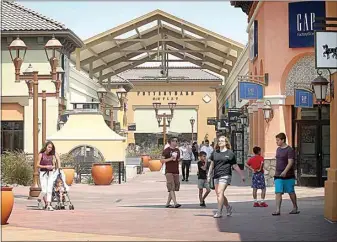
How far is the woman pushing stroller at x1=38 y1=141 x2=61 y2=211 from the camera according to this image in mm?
17047

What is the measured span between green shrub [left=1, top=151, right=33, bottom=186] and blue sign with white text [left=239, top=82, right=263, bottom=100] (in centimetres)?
812

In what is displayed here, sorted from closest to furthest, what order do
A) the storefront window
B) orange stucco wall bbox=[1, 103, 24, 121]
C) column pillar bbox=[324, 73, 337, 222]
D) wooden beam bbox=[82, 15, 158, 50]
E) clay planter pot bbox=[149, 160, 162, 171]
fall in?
1. column pillar bbox=[324, 73, 337, 222]
2. orange stucco wall bbox=[1, 103, 24, 121]
3. the storefront window
4. clay planter pot bbox=[149, 160, 162, 171]
5. wooden beam bbox=[82, 15, 158, 50]

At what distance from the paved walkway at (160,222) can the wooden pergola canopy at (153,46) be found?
93.1 feet

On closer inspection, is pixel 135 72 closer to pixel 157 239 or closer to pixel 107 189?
pixel 107 189

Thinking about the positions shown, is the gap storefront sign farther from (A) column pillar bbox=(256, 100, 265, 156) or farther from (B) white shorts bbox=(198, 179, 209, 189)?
(B) white shorts bbox=(198, 179, 209, 189)

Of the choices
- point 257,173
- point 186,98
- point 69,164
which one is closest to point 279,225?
point 257,173

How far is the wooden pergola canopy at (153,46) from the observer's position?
48375 mm

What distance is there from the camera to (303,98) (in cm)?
2417

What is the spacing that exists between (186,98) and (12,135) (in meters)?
41.2

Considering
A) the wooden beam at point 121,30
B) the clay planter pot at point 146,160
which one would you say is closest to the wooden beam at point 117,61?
the wooden beam at point 121,30

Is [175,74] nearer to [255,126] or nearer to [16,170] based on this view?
[255,126]

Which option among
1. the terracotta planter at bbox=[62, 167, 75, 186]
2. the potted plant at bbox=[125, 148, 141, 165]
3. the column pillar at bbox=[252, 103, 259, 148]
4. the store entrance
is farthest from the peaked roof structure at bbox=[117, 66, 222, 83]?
the store entrance

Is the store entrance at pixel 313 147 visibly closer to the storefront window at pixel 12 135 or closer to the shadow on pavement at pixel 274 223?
the shadow on pavement at pixel 274 223

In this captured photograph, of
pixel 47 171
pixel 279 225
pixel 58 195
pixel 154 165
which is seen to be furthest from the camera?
pixel 154 165
